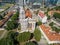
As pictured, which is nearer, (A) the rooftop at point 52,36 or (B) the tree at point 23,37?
(A) the rooftop at point 52,36

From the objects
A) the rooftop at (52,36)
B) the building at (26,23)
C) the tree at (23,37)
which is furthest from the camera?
the building at (26,23)

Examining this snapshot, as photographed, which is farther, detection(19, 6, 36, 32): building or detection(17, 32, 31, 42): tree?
detection(19, 6, 36, 32): building

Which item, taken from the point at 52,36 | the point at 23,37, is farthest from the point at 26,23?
the point at 52,36

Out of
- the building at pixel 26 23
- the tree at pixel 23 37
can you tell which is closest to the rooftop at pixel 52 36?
the tree at pixel 23 37

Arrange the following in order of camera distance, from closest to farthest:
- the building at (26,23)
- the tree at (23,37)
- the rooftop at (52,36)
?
the rooftop at (52,36)
the tree at (23,37)
the building at (26,23)

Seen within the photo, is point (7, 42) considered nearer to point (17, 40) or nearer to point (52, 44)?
point (17, 40)

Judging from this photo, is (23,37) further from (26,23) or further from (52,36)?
(26,23)

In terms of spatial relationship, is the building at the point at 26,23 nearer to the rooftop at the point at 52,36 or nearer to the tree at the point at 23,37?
the rooftop at the point at 52,36

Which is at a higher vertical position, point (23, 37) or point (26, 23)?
point (23, 37)

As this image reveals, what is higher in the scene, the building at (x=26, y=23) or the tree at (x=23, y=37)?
the tree at (x=23, y=37)

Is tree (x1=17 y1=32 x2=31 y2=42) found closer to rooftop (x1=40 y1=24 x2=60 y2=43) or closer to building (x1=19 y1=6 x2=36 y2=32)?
rooftop (x1=40 y1=24 x2=60 y2=43)

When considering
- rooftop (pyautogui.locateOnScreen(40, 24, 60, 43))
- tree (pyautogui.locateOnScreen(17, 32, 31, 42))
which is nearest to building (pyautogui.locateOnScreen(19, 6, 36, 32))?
rooftop (pyautogui.locateOnScreen(40, 24, 60, 43))

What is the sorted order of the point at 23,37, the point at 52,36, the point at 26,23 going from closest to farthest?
the point at 23,37, the point at 52,36, the point at 26,23

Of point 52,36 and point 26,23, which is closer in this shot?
point 52,36
